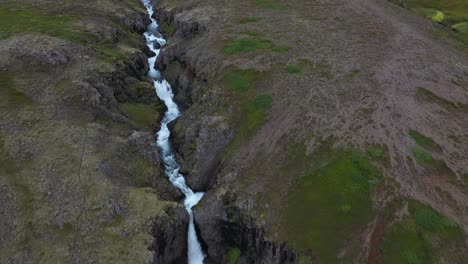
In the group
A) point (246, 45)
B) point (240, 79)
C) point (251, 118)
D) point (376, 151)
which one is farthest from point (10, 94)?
point (376, 151)

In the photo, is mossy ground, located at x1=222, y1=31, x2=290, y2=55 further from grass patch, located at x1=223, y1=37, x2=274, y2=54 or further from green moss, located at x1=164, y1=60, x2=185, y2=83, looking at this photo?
green moss, located at x1=164, y1=60, x2=185, y2=83

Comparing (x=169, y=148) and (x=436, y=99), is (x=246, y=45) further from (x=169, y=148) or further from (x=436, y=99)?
(x=436, y=99)

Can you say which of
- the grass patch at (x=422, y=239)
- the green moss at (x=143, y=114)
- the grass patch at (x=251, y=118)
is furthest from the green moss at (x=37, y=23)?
the grass patch at (x=422, y=239)

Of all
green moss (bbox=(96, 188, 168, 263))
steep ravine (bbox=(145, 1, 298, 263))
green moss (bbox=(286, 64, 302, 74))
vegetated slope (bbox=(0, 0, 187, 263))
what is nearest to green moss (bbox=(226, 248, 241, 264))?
steep ravine (bbox=(145, 1, 298, 263))

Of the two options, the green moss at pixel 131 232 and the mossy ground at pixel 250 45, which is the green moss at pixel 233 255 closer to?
the green moss at pixel 131 232

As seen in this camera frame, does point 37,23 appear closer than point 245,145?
No

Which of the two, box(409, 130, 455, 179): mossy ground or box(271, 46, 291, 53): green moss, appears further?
→ box(271, 46, 291, 53): green moss
